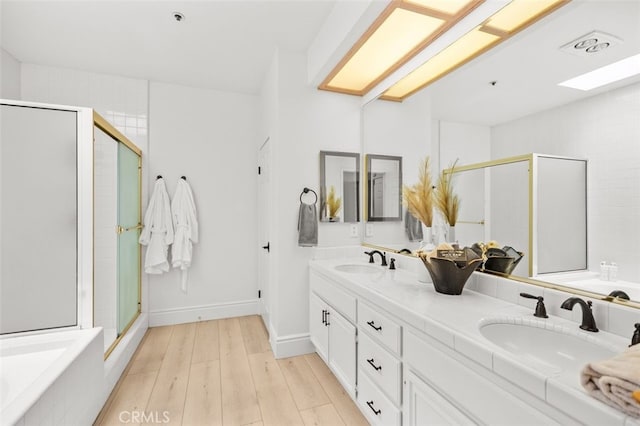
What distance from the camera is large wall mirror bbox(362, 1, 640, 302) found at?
101cm

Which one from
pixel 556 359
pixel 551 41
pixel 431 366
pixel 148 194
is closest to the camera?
pixel 556 359

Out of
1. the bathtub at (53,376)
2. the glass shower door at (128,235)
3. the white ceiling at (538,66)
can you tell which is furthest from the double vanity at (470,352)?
the glass shower door at (128,235)

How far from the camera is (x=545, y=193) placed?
124cm

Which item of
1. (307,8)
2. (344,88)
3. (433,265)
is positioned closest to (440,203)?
(433,265)

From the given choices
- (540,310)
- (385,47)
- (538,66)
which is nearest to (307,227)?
(385,47)

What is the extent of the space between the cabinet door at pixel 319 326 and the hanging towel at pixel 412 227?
2.62 feet

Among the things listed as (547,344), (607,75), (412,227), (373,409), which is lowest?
(373,409)

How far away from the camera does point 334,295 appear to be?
1992 millimetres

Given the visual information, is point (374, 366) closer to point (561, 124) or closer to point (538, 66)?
point (561, 124)

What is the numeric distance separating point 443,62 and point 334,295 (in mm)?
1653

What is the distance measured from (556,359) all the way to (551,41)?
1236mm

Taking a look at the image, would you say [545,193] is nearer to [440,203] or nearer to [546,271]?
[546,271]

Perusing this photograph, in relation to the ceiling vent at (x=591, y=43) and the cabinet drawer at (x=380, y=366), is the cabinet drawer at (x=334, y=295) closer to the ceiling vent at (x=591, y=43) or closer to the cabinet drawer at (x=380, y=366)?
the cabinet drawer at (x=380, y=366)

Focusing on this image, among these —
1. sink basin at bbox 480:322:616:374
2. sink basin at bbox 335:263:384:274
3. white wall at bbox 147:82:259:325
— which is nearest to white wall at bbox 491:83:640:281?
sink basin at bbox 480:322:616:374
